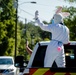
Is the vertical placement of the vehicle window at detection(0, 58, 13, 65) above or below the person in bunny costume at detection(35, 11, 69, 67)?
below

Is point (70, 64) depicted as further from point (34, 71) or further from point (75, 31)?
point (75, 31)

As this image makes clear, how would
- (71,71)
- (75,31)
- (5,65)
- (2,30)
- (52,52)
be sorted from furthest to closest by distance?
(2,30) < (75,31) < (5,65) < (52,52) < (71,71)

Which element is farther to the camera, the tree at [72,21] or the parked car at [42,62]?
the tree at [72,21]

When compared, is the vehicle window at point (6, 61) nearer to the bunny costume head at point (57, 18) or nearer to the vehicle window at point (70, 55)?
the vehicle window at point (70, 55)

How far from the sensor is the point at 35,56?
7.96 metres

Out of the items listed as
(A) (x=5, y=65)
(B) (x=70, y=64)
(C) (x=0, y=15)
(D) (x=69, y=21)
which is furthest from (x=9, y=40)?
(B) (x=70, y=64)

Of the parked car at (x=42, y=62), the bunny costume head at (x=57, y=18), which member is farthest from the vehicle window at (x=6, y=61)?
the bunny costume head at (x=57, y=18)

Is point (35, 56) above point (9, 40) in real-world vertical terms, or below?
above

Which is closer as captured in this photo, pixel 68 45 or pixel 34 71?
pixel 34 71

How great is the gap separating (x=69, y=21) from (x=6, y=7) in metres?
18.0

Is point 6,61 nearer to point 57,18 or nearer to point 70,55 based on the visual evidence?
point 70,55

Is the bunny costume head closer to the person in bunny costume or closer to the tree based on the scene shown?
the person in bunny costume

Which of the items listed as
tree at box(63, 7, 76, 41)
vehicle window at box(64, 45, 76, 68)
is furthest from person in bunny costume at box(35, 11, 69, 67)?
tree at box(63, 7, 76, 41)

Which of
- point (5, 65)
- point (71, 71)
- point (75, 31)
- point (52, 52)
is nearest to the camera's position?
point (71, 71)
